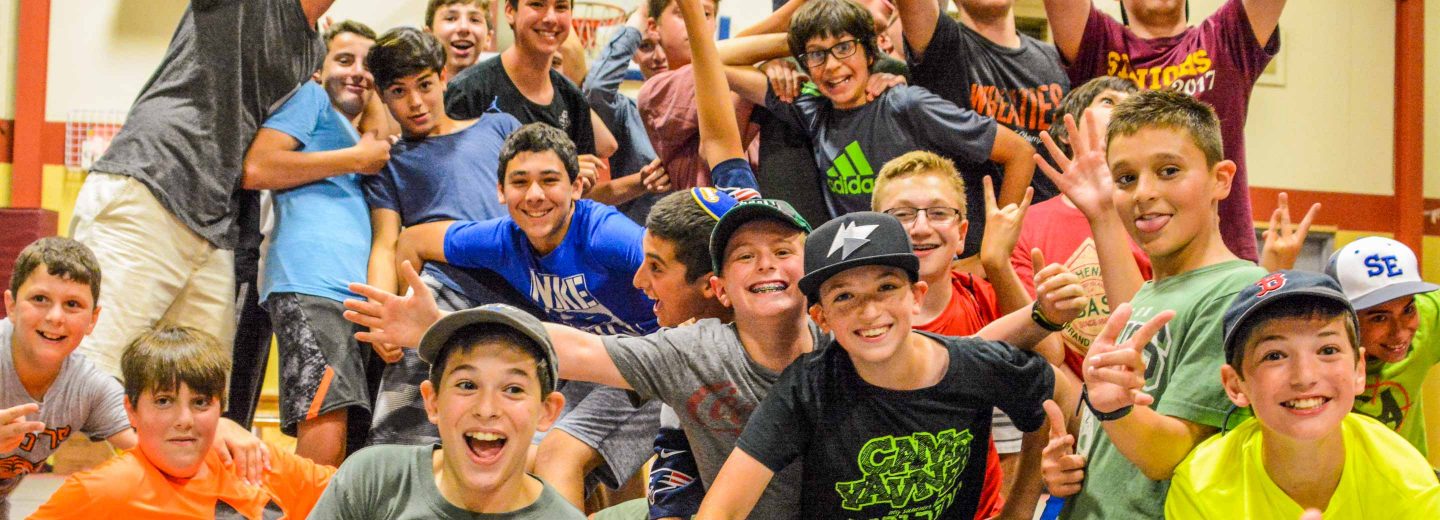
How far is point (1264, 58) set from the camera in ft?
13.6

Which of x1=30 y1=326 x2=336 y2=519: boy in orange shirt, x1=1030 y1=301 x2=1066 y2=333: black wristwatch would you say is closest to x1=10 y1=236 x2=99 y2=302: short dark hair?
x1=30 y1=326 x2=336 y2=519: boy in orange shirt

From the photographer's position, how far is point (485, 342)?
8.61 ft

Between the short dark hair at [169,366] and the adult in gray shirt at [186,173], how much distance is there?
1.66 feet

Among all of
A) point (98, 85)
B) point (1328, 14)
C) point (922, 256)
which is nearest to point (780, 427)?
point (922, 256)

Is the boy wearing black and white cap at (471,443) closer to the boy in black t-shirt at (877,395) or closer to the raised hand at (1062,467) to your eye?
the boy in black t-shirt at (877,395)

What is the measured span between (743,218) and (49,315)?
6.96ft

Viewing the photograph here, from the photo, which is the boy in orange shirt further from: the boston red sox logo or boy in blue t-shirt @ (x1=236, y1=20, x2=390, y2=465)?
the boston red sox logo

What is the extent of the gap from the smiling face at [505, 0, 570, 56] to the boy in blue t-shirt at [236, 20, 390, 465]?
74 cm

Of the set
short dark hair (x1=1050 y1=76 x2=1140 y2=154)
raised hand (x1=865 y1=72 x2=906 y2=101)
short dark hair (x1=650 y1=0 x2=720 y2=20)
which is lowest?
short dark hair (x1=1050 y1=76 x2=1140 y2=154)

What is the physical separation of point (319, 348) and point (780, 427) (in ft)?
6.25

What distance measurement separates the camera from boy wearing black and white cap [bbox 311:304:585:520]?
256 cm

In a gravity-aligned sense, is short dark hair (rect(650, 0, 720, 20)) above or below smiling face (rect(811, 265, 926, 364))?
above

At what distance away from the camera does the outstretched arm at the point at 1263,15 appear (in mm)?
4031

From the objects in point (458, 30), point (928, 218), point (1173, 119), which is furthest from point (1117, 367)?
point (458, 30)
